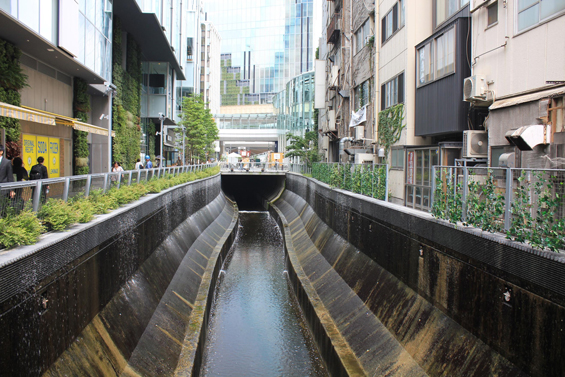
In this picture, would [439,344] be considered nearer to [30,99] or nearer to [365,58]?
[30,99]

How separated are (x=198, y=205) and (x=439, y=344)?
20130 mm

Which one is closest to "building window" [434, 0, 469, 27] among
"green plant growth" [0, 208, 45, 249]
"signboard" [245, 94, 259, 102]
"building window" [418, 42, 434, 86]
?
"building window" [418, 42, 434, 86]

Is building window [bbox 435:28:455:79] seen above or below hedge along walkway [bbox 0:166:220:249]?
above

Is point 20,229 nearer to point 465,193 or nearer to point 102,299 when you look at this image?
point 102,299

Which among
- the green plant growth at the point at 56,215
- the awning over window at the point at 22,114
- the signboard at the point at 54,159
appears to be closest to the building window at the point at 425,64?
the awning over window at the point at 22,114

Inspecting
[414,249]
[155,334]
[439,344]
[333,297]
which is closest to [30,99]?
[155,334]

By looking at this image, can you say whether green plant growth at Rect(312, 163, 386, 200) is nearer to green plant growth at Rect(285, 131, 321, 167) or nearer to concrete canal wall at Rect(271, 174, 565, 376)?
concrete canal wall at Rect(271, 174, 565, 376)

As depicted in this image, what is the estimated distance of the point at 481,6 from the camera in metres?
12.9

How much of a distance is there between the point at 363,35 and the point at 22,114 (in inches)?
744

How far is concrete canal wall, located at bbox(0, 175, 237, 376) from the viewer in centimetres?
556

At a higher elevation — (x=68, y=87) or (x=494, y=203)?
(x=68, y=87)

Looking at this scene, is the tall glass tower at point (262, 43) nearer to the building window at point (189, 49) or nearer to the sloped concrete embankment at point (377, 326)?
the building window at point (189, 49)

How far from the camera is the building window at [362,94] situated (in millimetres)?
25000

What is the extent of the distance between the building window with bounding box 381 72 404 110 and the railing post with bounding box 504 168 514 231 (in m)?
12.7
